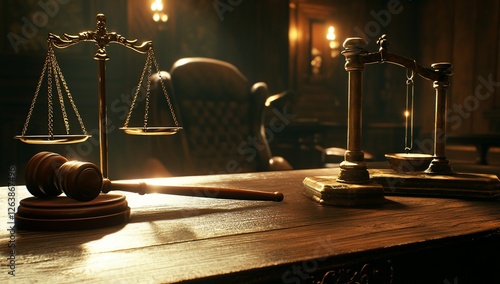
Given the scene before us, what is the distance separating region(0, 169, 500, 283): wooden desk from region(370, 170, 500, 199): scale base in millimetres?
87

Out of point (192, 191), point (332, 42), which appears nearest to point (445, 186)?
point (192, 191)

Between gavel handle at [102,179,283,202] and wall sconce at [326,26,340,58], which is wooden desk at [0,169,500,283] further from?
wall sconce at [326,26,340,58]

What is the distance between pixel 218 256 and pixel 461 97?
799cm

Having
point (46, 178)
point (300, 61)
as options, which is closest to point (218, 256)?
point (46, 178)

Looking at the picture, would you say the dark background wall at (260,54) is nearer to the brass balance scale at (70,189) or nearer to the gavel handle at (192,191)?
the gavel handle at (192,191)

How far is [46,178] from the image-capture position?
108 centimetres

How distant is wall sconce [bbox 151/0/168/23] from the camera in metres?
5.71

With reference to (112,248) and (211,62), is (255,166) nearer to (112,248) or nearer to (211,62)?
(211,62)

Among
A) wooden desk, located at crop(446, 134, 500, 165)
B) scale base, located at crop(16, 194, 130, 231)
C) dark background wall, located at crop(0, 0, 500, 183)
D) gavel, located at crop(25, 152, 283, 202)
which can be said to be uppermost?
dark background wall, located at crop(0, 0, 500, 183)

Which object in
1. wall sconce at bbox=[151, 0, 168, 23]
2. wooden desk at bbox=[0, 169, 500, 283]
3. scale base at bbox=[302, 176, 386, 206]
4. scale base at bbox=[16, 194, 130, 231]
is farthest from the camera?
wall sconce at bbox=[151, 0, 168, 23]

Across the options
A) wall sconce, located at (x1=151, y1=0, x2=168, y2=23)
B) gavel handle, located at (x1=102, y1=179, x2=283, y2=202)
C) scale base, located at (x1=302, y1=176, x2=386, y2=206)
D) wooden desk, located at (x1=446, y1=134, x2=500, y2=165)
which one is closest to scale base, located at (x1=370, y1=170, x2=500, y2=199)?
scale base, located at (x1=302, y1=176, x2=386, y2=206)

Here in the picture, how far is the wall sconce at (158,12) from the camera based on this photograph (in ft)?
18.7

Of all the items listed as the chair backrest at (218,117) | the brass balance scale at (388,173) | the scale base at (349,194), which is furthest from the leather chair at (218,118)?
the scale base at (349,194)

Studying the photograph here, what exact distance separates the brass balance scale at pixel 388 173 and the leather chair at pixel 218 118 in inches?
65.0
